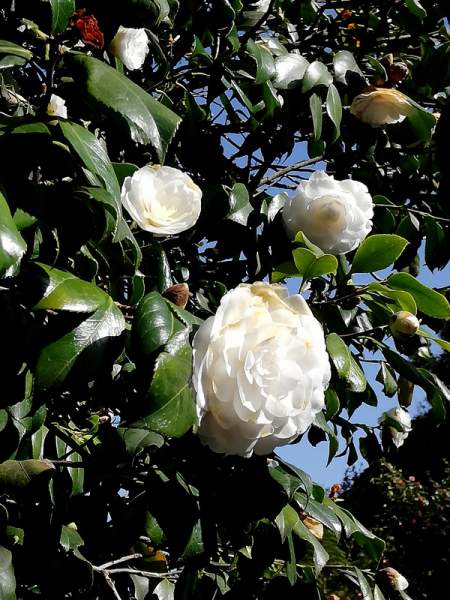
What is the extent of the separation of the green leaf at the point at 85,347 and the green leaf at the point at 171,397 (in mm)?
61

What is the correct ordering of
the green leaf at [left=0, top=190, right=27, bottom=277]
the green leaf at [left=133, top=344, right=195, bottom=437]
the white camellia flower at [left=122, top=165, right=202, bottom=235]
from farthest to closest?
the white camellia flower at [left=122, top=165, right=202, bottom=235], the green leaf at [left=133, top=344, right=195, bottom=437], the green leaf at [left=0, top=190, right=27, bottom=277]

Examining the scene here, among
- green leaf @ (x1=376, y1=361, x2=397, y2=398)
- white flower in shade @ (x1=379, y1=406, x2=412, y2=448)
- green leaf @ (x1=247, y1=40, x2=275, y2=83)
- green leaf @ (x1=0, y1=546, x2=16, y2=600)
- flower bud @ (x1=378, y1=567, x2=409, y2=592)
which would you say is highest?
green leaf @ (x1=247, y1=40, x2=275, y2=83)

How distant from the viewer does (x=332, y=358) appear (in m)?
1.07

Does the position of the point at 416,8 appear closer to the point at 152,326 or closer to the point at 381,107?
the point at 381,107

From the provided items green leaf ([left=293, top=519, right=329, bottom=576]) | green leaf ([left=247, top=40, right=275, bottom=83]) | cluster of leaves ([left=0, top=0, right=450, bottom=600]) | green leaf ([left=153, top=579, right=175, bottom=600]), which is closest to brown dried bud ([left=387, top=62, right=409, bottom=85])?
cluster of leaves ([left=0, top=0, right=450, bottom=600])

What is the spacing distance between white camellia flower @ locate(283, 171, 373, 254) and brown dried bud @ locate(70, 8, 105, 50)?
37 cm

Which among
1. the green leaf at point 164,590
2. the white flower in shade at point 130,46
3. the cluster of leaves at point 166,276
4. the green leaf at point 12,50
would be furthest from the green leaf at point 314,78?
the green leaf at point 164,590

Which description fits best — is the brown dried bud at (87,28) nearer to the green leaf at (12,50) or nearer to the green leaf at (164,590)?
the green leaf at (12,50)

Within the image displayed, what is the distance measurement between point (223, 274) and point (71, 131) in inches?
28.5

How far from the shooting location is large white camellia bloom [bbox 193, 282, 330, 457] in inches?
32.9

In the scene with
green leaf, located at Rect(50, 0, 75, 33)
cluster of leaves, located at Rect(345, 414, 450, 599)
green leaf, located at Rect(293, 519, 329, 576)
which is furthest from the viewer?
cluster of leaves, located at Rect(345, 414, 450, 599)

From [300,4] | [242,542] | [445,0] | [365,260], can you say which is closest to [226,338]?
[365,260]

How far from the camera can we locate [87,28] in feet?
3.46

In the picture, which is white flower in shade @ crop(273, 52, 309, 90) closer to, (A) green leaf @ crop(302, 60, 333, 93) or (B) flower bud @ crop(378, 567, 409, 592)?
(A) green leaf @ crop(302, 60, 333, 93)
